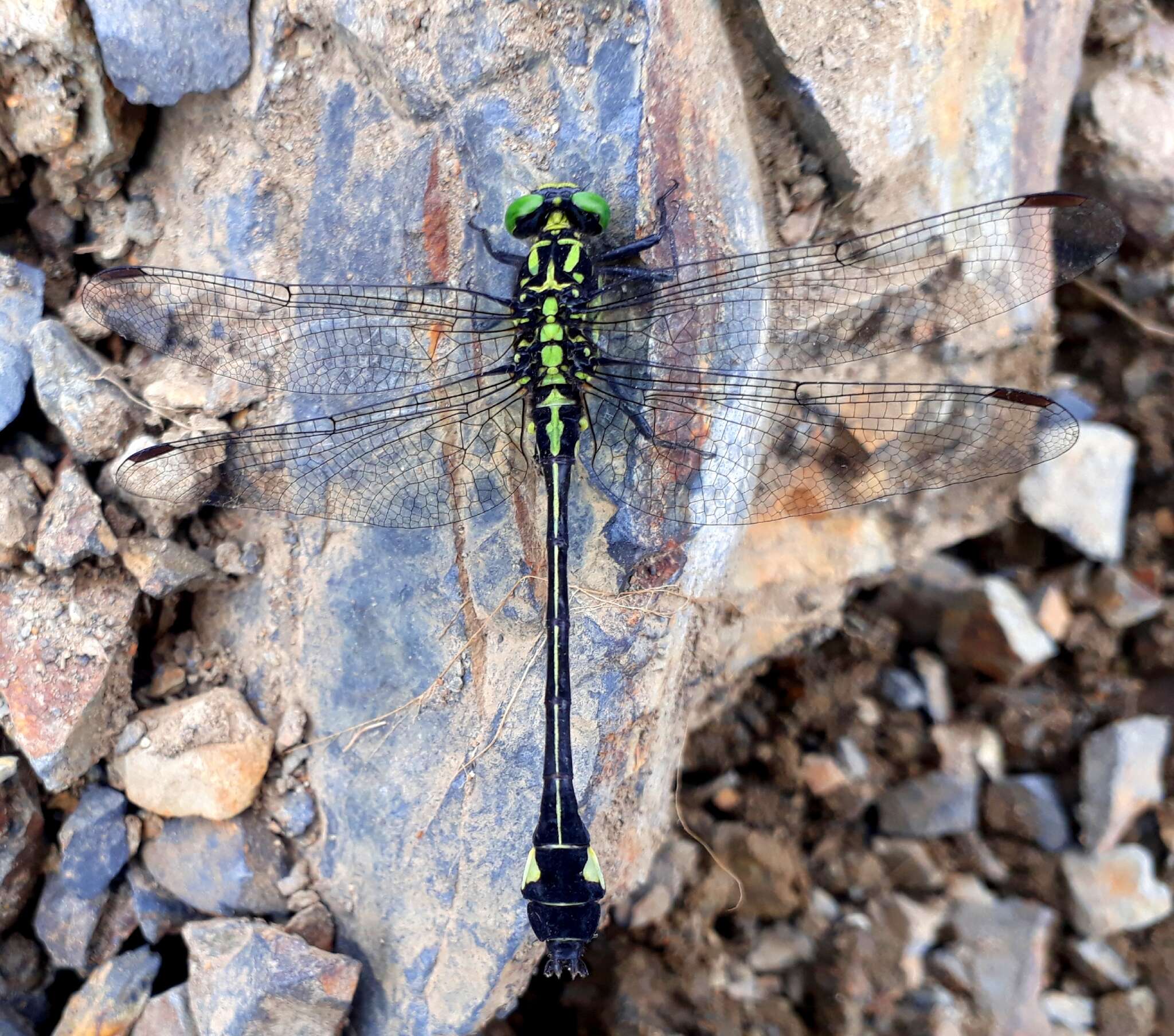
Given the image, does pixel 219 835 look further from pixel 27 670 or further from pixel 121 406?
pixel 121 406

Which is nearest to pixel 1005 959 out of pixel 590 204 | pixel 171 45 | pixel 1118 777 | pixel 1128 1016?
pixel 1128 1016

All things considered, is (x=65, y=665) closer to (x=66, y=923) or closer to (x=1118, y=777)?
(x=66, y=923)

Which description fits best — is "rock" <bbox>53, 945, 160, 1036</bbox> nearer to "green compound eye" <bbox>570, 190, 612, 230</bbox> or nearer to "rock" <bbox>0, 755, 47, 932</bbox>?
"rock" <bbox>0, 755, 47, 932</bbox>

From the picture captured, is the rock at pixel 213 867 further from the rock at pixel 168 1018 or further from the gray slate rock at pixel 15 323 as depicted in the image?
the gray slate rock at pixel 15 323

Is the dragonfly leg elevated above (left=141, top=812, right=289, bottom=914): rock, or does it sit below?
above

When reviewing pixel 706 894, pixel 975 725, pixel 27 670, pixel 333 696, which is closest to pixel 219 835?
pixel 333 696

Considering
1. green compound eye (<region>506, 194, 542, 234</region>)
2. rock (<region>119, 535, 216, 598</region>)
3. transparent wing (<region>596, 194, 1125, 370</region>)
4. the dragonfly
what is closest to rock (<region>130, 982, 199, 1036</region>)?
the dragonfly

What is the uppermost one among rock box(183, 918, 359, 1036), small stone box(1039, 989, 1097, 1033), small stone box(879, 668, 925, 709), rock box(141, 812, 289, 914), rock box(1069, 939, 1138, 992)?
small stone box(879, 668, 925, 709)
